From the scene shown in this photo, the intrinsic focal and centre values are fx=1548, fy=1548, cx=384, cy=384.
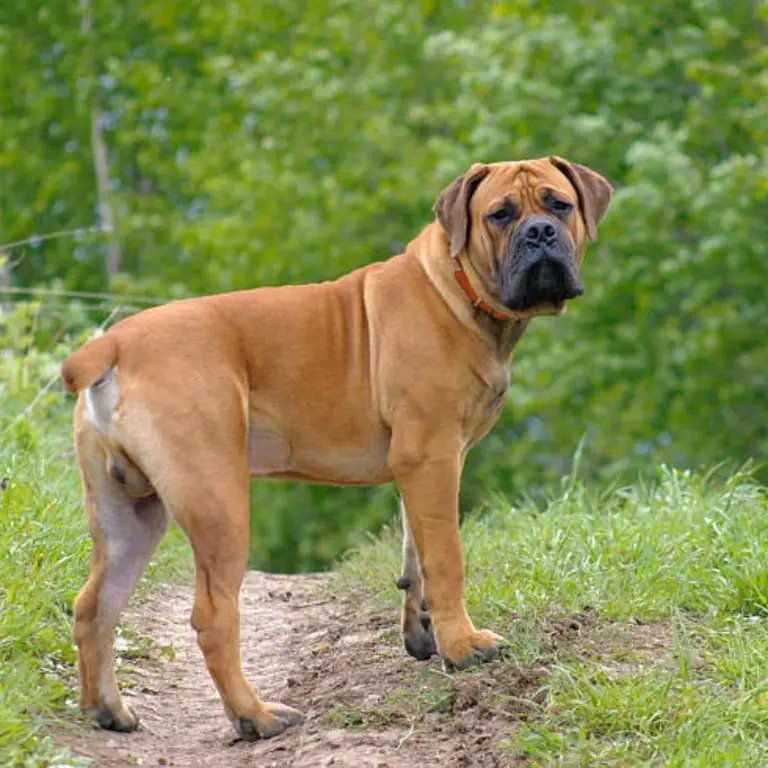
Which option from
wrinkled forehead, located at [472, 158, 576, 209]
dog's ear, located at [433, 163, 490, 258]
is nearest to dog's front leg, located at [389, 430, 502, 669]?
dog's ear, located at [433, 163, 490, 258]

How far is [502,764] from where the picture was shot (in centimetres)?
482

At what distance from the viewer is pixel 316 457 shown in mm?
5785

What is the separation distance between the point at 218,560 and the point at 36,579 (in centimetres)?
115

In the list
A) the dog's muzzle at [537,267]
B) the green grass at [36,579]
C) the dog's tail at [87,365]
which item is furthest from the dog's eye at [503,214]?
the green grass at [36,579]

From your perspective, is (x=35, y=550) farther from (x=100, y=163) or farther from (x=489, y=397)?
(x=100, y=163)

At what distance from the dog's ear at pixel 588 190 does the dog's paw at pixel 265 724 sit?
7.10 ft

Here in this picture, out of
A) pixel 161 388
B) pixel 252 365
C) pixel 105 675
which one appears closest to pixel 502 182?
pixel 252 365

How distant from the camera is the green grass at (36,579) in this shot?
490 cm

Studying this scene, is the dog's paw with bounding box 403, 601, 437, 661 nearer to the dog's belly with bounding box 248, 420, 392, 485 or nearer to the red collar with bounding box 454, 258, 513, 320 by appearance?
the dog's belly with bounding box 248, 420, 392, 485

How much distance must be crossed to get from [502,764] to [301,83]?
19.9m

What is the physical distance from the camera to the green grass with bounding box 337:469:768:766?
484 centimetres

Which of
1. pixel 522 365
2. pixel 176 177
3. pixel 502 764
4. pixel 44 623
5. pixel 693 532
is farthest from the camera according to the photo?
pixel 176 177

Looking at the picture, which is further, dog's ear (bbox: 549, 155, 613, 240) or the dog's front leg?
dog's ear (bbox: 549, 155, 613, 240)

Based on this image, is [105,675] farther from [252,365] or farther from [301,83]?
[301,83]
